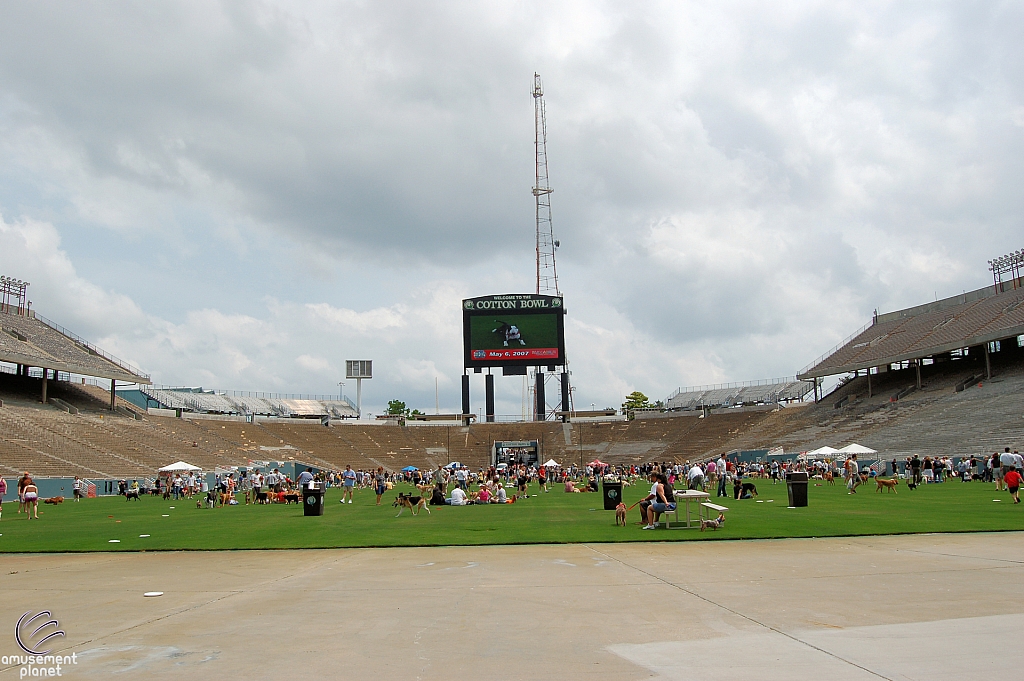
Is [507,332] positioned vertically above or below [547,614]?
above

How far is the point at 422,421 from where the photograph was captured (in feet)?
283

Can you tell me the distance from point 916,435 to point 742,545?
4093 centimetres

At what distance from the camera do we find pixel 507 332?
74062 mm

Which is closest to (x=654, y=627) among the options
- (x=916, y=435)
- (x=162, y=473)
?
(x=162, y=473)

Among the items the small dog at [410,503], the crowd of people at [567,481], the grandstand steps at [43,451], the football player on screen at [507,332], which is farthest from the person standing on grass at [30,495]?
the football player on screen at [507,332]

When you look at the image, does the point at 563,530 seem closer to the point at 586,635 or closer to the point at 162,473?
the point at 586,635

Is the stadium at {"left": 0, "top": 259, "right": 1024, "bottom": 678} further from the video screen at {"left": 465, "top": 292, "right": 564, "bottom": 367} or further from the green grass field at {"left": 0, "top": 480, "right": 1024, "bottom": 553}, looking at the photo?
the video screen at {"left": 465, "top": 292, "right": 564, "bottom": 367}

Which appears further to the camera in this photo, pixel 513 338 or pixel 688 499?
pixel 513 338

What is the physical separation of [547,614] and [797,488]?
16.3 meters

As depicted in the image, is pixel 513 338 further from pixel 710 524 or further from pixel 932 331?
pixel 710 524

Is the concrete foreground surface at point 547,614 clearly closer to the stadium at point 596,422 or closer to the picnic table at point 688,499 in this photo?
the picnic table at point 688,499

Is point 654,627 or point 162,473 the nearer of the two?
point 654,627

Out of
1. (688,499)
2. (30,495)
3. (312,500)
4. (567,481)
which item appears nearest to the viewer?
(688,499)

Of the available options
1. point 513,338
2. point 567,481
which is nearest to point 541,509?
point 567,481
